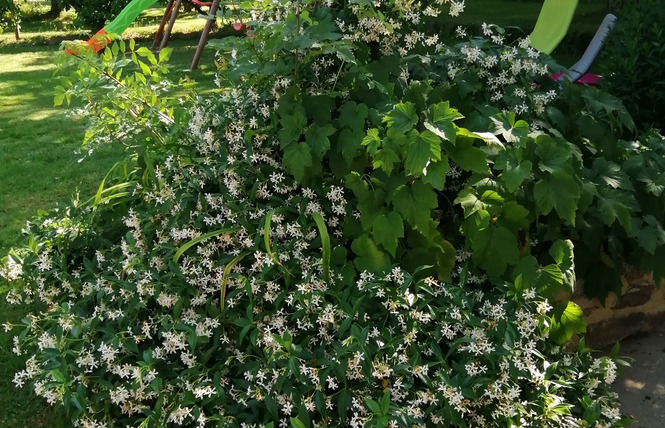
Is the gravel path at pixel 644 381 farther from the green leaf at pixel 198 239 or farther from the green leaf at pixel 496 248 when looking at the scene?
the green leaf at pixel 198 239

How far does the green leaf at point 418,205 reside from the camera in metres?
2.26

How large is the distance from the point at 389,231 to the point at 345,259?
0.78ft

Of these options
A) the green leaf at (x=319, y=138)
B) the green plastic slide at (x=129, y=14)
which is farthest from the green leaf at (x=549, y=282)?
the green plastic slide at (x=129, y=14)

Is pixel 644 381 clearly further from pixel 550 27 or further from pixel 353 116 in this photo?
pixel 550 27

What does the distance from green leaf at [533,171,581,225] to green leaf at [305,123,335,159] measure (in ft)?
2.49

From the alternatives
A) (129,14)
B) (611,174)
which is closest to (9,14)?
(129,14)

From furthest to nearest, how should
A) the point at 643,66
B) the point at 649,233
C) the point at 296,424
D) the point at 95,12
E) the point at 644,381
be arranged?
the point at 95,12 → the point at 643,66 → the point at 644,381 → the point at 649,233 → the point at 296,424

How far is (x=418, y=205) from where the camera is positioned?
2.27 meters

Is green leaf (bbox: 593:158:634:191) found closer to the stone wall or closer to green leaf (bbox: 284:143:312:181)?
the stone wall

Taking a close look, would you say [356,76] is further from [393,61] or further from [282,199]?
[282,199]

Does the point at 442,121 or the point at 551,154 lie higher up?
the point at 442,121

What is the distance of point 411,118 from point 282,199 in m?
0.61

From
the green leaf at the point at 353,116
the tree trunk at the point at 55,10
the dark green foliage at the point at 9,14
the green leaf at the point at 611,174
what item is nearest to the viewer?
the green leaf at the point at 353,116

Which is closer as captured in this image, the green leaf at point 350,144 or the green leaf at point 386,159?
the green leaf at point 386,159
